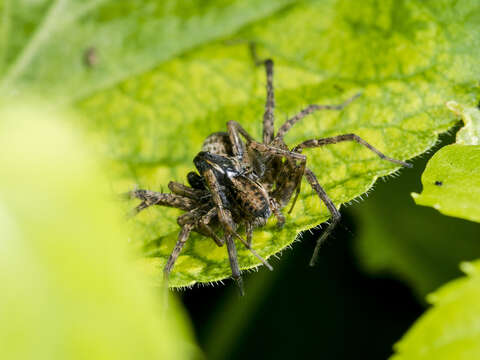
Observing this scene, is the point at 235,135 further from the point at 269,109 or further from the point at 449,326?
the point at 449,326

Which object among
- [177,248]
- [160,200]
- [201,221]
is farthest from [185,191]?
[177,248]

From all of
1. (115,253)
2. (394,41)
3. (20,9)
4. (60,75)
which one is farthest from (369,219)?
(115,253)

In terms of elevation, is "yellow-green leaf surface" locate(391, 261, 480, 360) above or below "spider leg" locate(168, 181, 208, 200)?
below

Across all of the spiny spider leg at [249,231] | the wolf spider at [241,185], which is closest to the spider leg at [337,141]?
the wolf spider at [241,185]

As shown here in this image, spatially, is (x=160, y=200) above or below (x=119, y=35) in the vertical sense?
below

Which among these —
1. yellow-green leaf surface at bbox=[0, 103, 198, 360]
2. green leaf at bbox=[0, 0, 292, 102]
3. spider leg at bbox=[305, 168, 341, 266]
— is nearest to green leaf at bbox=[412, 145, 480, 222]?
spider leg at bbox=[305, 168, 341, 266]

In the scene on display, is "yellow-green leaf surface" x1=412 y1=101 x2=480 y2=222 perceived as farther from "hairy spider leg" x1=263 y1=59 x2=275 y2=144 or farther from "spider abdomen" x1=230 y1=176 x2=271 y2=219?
"hairy spider leg" x1=263 y1=59 x2=275 y2=144
